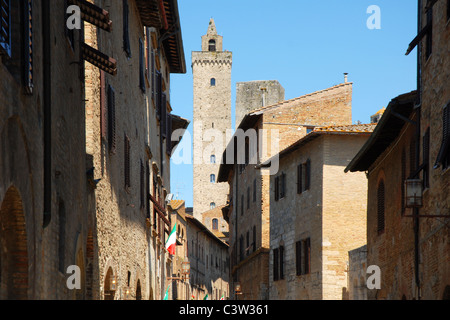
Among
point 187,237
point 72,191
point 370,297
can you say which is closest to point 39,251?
point 72,191

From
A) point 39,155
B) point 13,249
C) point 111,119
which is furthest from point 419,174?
point 13,249

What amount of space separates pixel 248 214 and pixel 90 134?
24.9m

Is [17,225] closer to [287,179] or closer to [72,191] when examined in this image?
[72,191]

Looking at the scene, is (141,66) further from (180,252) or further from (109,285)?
(180,252)

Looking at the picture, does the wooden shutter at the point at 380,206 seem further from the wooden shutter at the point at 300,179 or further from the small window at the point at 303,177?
the wooden shutter at the point at 300,179

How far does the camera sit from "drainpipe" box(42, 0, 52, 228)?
378 inches

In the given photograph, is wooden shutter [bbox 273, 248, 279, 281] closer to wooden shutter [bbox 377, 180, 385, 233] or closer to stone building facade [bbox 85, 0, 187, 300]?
stone building facade [bbox 85, 0, 187, 300]

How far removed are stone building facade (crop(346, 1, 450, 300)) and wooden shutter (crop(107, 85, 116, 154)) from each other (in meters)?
5.61

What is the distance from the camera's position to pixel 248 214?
38156mm

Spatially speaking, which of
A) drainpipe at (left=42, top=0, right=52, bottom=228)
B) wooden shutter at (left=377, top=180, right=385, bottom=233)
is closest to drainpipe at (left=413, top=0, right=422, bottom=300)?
wooden shutter at (left=377, top=180, right=385, bottom=233)

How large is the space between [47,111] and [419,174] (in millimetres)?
8713

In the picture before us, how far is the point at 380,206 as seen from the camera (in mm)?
21078

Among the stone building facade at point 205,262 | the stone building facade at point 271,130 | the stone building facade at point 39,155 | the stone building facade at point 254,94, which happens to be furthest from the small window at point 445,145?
the stone building facade at point 254,94

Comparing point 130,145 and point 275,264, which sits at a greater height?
point 130,145
